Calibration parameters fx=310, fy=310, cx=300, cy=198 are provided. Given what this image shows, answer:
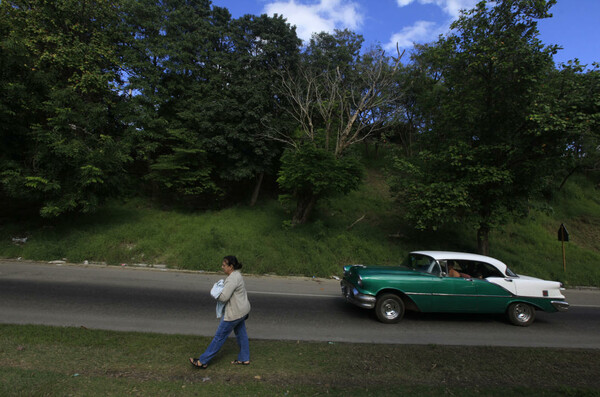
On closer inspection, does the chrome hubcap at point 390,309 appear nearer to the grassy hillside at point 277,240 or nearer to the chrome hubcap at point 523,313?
the chrome hubcap at point 523,313

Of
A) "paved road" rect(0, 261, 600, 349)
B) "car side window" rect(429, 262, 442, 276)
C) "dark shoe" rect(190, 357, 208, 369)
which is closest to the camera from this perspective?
"dark shoe" rect(190, 357, 208, 369)

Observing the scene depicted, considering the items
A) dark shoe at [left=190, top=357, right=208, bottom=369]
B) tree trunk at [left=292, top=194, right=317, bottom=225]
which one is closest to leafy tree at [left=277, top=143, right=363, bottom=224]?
tree trunk at [left=292, top=194, right=317, bottom=225]

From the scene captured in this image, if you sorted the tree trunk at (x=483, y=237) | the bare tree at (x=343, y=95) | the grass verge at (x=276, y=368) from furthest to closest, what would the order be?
the bare tree at (x=343, y=95), the tree trunk at (x=483, y=237), the grass verge at (x=276, y=368)

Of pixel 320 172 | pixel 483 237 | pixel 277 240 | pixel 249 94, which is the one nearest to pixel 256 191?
pixel 249 94

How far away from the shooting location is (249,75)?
17.8 m

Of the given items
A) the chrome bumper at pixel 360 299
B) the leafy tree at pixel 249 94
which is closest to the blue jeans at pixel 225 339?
the chrome bumper at pixel 360 299

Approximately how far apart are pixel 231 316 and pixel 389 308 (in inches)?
159

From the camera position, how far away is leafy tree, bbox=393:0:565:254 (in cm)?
1123

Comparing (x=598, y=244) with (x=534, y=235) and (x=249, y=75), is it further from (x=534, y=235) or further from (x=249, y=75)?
(x=249, y=75)

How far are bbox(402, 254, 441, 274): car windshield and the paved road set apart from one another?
1146 mm

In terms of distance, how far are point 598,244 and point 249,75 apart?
22.8m

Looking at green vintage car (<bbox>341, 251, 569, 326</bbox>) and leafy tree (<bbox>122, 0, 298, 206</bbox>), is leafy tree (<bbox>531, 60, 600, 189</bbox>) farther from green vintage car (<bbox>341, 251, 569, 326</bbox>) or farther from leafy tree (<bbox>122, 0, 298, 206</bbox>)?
leafy tree (<bbox>122, 0, 298, 206</bbox>)

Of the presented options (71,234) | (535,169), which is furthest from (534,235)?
(71,234)

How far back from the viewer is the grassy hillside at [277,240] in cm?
1292
